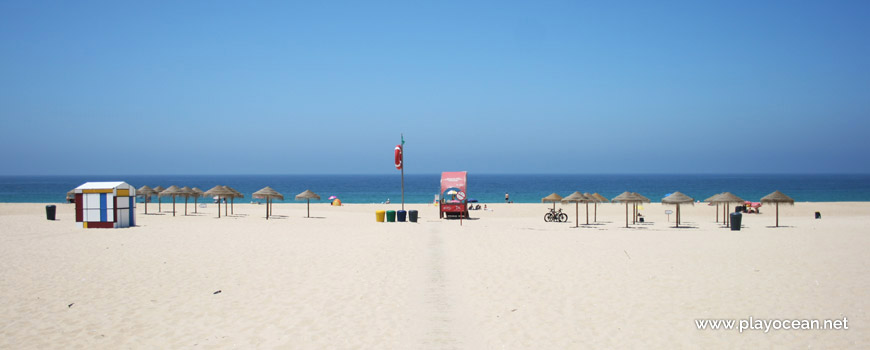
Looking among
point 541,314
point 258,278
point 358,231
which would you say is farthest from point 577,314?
point 358,231

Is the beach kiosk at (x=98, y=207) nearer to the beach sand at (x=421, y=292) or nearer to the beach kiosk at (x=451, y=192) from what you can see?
the beach sand at (x=421, y=292)

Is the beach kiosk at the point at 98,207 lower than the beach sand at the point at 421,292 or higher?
higher

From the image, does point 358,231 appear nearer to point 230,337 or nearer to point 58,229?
point 58,229

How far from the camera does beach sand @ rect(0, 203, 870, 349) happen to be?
7.49 m

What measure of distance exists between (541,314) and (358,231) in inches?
564

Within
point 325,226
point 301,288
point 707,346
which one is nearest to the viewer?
point 707,346

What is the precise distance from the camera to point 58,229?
72.2 feet

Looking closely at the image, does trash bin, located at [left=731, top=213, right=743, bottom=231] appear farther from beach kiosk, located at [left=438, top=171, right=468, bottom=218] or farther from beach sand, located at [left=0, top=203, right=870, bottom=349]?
beach kiosk, located at [left=438, top=171, right=468, bottom=218]

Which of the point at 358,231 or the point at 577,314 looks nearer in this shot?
the point at 577,314

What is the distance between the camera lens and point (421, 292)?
10.2m

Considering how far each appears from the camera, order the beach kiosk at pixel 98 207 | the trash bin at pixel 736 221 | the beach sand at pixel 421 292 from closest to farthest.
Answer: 1. the beach sand at pixel 421 292
2. the beach kiosk at pixel 98 207
3. the trash bin at pixel 736 221

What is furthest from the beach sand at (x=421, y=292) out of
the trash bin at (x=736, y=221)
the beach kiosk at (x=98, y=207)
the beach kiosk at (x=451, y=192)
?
the beach kiosk at (x=451, y=192)

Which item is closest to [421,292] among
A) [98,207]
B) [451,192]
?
[98,207]

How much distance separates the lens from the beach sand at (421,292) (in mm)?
7488
